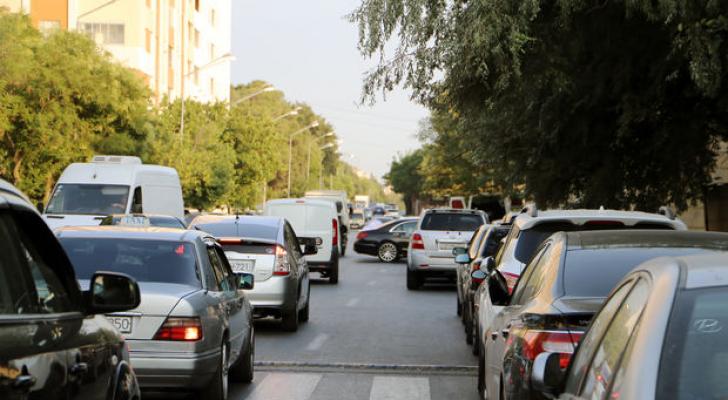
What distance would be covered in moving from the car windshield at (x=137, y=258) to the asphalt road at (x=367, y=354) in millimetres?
1403

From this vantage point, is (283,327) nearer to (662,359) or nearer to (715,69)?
(715,69)

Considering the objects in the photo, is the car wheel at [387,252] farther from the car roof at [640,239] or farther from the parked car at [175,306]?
the car roof at [640,239]

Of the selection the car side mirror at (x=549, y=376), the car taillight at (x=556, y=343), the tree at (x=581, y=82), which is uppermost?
the tree at (x=581, y=82)

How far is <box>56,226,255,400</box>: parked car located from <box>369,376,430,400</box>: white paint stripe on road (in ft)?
4.03

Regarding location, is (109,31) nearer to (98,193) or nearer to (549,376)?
(98,193)

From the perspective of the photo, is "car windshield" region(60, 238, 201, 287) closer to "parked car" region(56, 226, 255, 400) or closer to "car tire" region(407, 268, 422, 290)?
"parked car" region(56, 226, 255, 400)

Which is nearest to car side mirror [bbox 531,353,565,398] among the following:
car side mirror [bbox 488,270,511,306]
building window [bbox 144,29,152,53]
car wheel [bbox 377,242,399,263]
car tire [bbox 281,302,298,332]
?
car side mirror [bbox 488,270,511,306]

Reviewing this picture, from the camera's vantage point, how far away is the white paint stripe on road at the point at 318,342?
Result: 14.4 meters

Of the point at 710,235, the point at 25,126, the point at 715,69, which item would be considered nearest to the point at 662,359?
the point at 710,235

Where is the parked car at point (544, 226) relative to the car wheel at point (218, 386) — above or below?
above

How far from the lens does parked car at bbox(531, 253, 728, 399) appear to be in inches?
129

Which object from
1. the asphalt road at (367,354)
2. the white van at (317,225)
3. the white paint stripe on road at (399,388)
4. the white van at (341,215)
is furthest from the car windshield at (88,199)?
the white paint stripe on road at (399,388)

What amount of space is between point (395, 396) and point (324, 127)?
14740 cm

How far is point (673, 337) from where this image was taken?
3.38m
